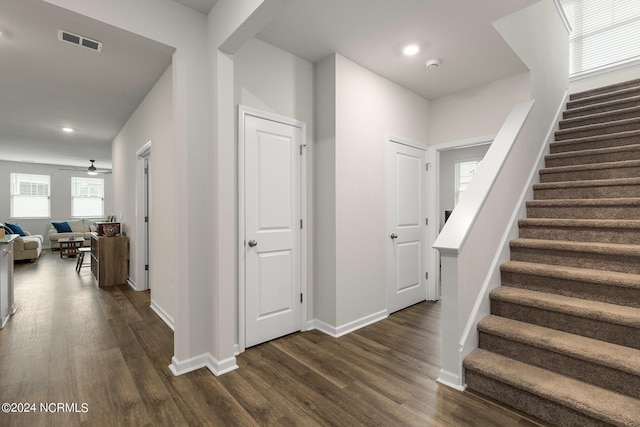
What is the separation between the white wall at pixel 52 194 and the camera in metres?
8.53

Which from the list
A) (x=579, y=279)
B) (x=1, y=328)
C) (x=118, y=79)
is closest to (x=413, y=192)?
(x=579, y=279)

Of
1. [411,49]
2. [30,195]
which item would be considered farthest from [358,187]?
[30,195]

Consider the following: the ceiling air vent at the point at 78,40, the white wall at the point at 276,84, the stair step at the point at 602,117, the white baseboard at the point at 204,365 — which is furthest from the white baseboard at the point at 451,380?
the ceiling air vent at the point at 78,40

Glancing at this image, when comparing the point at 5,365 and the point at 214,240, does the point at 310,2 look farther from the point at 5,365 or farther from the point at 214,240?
the point at 5,365

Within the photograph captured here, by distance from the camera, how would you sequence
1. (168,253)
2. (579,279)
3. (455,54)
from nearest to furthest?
1. (579,279)
2. (455,54)
3. (168,253)

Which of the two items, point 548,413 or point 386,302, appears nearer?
point 548,413

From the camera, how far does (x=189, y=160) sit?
7.30 ft

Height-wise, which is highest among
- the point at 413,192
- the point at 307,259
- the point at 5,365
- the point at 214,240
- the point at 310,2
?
the point at 310,2

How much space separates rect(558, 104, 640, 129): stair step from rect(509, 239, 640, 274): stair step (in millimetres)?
1961

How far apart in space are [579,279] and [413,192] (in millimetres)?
2010

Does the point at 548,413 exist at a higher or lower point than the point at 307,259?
lower

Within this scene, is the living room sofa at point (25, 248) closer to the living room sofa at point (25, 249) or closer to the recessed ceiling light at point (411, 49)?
the living room sofa at point (25, 249)

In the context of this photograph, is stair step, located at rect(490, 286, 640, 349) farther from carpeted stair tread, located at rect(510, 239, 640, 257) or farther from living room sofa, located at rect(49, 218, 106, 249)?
living room sofa, located at rect(49, 218, 106, 249)

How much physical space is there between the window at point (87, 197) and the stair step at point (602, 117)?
12.3m
